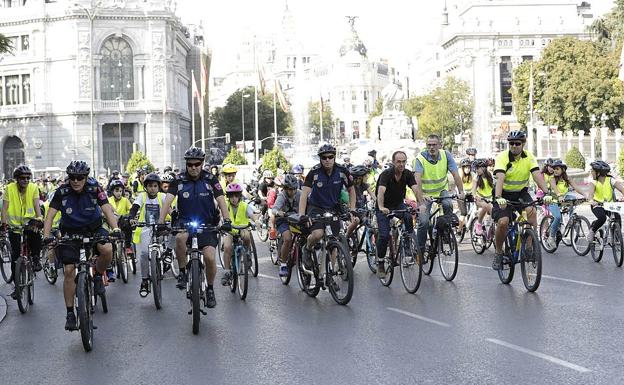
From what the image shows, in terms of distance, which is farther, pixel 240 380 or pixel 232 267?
pixel 232 267

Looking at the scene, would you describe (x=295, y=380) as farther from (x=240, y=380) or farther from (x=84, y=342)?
(x=84, y=342)

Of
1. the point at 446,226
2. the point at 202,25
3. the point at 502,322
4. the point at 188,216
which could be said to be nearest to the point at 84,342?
the point at 188,216

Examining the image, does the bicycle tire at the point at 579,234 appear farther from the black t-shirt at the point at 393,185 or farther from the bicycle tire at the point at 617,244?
the black t-shirt at the point at 393,185

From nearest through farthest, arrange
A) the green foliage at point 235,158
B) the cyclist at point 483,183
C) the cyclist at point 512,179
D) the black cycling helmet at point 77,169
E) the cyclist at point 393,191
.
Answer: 1. the black cycling helmet at point 77,169
2. the cyclist at point 512,179
3. the cyclist at point 393,191
4. the cyclist at point 483,183
5. the green foliage at point 235,158

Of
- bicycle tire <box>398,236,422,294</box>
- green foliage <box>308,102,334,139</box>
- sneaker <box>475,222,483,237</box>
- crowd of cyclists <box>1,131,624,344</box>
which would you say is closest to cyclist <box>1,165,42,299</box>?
crowd of cyclists <box>1,131,624,344</box>

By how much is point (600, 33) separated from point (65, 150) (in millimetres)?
44956

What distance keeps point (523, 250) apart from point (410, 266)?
1.44 m

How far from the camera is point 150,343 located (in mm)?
10531

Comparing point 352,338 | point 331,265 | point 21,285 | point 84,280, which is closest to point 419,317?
point 352,338

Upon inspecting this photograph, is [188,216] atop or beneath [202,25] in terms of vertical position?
beneath

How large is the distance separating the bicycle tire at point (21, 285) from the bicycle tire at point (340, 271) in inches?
150

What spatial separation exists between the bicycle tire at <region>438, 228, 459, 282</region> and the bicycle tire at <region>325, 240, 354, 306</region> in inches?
81.4

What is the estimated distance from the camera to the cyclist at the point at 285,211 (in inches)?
576

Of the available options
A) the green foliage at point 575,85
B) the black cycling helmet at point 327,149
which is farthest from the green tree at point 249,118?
the black cycling helmet at point 327,149
